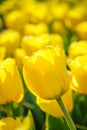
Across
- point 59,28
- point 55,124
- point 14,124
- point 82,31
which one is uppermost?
point 14,124

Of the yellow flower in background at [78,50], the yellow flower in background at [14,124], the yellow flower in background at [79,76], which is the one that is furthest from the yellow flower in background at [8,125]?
the yellow flower in background at [78,50]

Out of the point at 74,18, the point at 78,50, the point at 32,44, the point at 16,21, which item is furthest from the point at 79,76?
the point at 16,21

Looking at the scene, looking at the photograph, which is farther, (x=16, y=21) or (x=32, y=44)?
(x=16, y=21)

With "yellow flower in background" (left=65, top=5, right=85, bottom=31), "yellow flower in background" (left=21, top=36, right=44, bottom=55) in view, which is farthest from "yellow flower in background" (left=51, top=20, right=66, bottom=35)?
"yellow flower in background" (left=21, top=36, right=44, bottom=55)

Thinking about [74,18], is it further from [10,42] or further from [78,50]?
[78,50]

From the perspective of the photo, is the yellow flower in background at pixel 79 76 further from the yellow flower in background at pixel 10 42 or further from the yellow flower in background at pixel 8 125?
the yellow flower in background at pixel 10 42

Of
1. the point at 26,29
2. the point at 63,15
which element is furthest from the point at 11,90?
the point at 63,15

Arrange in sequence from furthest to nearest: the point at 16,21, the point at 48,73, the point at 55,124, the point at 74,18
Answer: the point at 16,21 < the point at 74,18 < the point at 55,124 < the point at 48,73
